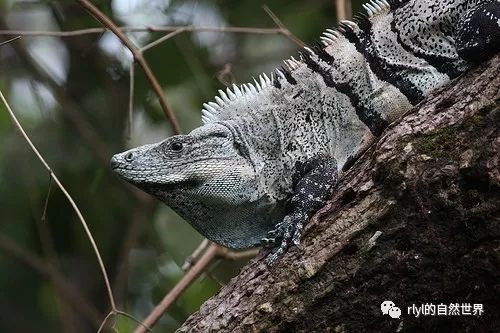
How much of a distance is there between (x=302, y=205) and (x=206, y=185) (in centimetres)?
70

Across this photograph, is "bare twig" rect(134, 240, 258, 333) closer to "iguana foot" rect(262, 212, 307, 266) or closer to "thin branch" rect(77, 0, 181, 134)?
"thin branch" rect(77, 0, 181, 134)

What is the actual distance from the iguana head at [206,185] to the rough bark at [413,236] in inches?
34.2

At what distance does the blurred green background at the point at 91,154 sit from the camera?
654 centimetres

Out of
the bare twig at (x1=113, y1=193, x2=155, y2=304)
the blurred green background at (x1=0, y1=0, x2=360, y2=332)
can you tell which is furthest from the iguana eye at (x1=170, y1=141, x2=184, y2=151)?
the bare twig at (x1=113, y1=193, x2=155, y2=304)

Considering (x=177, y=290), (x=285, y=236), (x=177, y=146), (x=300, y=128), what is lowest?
(x=177, y=290)

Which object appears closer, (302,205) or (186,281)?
(302,205)

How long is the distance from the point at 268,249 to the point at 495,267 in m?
1.16

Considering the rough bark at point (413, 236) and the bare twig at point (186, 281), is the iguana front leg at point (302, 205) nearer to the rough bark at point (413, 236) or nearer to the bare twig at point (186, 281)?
the rough bark at point (413, 236)

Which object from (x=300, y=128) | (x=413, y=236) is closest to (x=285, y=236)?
(x=413, y=236)

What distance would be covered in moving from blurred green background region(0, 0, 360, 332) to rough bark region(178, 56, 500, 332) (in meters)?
3.07

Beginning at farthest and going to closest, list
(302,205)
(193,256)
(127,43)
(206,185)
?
(193,256)
(127,43)
(206,185)
(302,205)

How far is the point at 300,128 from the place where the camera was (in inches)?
174

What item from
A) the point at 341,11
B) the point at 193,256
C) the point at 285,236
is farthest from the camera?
the point at 341,11

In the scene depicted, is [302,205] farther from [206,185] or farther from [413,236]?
[413,236]
